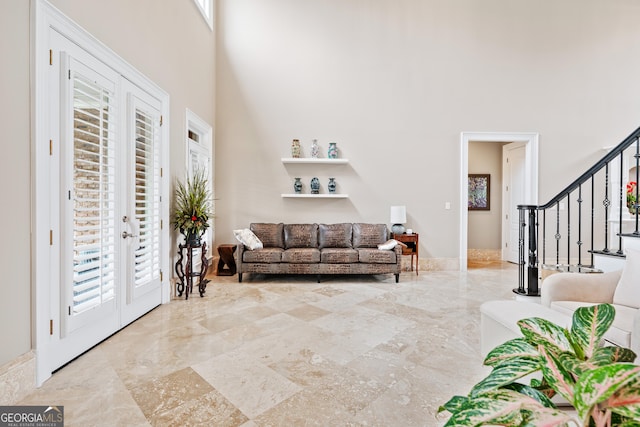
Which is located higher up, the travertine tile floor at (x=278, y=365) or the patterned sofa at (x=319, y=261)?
the patterned sofa at (x=319, y=261)

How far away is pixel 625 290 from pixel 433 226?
3.50 m

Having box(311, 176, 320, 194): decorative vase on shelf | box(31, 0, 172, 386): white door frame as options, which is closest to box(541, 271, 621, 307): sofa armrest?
box(31, 0, 172, 386): white door frame

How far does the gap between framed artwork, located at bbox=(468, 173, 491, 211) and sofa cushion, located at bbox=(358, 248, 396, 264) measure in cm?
324

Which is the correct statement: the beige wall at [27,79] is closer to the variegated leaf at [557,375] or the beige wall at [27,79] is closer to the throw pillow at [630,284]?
the variegated leaf at [557,375]

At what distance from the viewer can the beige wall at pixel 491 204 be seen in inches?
267

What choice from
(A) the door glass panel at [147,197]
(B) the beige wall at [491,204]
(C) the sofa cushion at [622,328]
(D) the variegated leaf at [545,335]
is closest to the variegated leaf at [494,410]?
(D) the variegated leaf at [545,335]

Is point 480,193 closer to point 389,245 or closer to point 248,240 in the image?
point 389,245

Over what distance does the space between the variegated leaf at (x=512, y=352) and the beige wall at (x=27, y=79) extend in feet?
7.98

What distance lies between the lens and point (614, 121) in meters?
5.63

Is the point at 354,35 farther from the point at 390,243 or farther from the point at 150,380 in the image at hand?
the point at 150,380

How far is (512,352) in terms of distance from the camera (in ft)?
2.38

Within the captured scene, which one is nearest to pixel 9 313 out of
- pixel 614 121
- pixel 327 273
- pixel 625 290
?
pixel 327 273

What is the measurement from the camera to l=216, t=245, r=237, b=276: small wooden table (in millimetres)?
5023

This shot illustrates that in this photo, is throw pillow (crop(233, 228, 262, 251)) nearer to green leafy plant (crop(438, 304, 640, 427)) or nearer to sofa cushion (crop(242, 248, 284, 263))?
sofa cushion (crop(242, 248, 284, 263))
